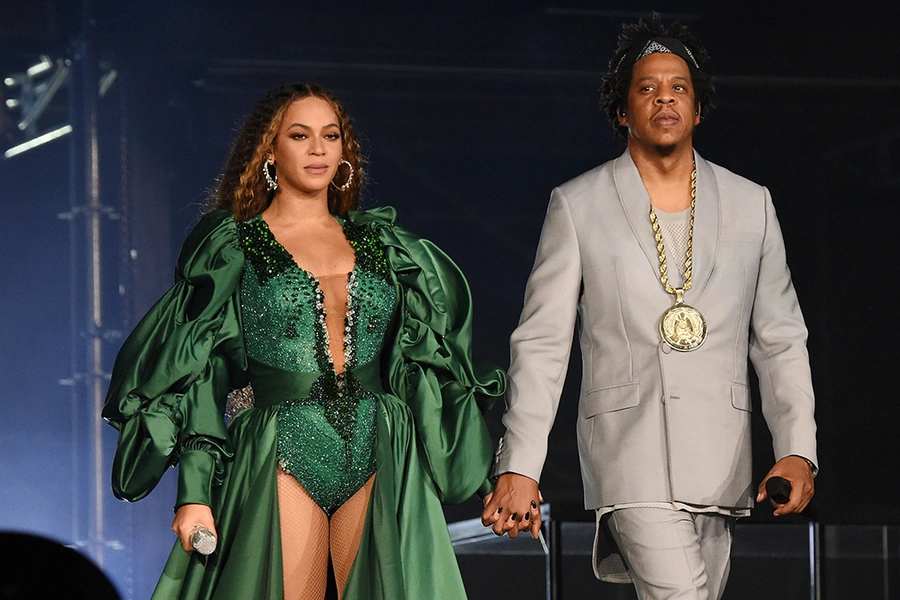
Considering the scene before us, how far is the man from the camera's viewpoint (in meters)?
2.79

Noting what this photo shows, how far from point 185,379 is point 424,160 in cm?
A: 273

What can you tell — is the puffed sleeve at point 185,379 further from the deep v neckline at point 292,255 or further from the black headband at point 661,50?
the black headband at point 661,50

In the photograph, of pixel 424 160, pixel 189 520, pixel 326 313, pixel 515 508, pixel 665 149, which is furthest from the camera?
pixel 424 160

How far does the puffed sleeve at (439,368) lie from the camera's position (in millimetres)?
2859

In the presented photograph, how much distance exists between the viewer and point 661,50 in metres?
3.04

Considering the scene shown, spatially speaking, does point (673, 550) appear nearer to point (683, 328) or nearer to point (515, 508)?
point (515, 508)

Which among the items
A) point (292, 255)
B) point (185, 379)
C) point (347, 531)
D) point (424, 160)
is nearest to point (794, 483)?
point (347, 531)

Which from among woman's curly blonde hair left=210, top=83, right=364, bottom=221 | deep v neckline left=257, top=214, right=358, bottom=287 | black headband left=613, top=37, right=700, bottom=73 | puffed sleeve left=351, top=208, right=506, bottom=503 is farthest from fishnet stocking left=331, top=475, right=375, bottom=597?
black headband left=613, top=37, right=700, bottom=73

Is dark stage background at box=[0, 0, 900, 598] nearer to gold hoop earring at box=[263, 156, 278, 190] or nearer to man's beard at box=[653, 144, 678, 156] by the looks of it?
gold hoop earring at box=[263, 156, 278, 190]

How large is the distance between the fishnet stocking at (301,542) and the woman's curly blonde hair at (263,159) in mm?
623

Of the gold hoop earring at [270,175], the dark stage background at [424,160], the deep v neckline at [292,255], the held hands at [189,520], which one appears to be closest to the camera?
the held hands at [189,520]

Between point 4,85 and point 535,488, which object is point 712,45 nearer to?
point 4,85

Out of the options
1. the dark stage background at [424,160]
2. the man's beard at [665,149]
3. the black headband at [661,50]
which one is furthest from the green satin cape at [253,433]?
the dark stage background at [424,160]

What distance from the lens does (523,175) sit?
5.43m
